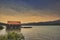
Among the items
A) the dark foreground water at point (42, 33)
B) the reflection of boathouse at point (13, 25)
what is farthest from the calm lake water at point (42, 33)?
the reflection of boathouse at point (13, 25)

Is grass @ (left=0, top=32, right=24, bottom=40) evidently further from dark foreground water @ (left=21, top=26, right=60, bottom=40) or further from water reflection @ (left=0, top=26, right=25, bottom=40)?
dark foreground water @ (left=21, top=26, right=60, bottom=40)

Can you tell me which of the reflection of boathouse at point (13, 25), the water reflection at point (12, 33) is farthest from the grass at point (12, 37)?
the reflection of boathouse at point (13, 25)

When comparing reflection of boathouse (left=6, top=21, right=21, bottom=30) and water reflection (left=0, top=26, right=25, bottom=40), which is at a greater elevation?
reflection of boathouse (left=6, top=21, right=21, bottom=30)

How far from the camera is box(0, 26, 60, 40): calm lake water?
4.28 m

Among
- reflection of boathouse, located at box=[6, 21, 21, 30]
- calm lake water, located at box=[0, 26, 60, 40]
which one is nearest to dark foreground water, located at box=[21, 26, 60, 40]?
calm lake water, located at box=[0, 26, 60, 40]

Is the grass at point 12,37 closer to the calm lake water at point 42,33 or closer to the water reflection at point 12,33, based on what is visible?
the water reflection at point 12,33

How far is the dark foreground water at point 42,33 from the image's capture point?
4.28 m

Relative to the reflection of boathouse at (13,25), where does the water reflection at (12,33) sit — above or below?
below

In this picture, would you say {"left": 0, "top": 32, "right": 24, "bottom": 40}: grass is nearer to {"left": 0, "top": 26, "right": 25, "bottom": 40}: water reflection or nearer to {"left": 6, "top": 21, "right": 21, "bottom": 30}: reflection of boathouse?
{"left": 0, "top": 26, "right": 25, "bottom": 40}: water reflection

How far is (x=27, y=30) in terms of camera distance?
428cm

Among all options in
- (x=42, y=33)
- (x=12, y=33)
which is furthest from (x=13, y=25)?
(x=42, y=33)

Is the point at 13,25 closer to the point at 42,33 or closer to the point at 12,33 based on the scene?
the point at 12,33

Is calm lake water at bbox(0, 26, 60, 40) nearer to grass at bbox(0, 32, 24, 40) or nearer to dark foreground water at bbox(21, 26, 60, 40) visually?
dark foreground water at bbox(21, 26, 60, 40)

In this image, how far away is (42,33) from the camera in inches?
170
